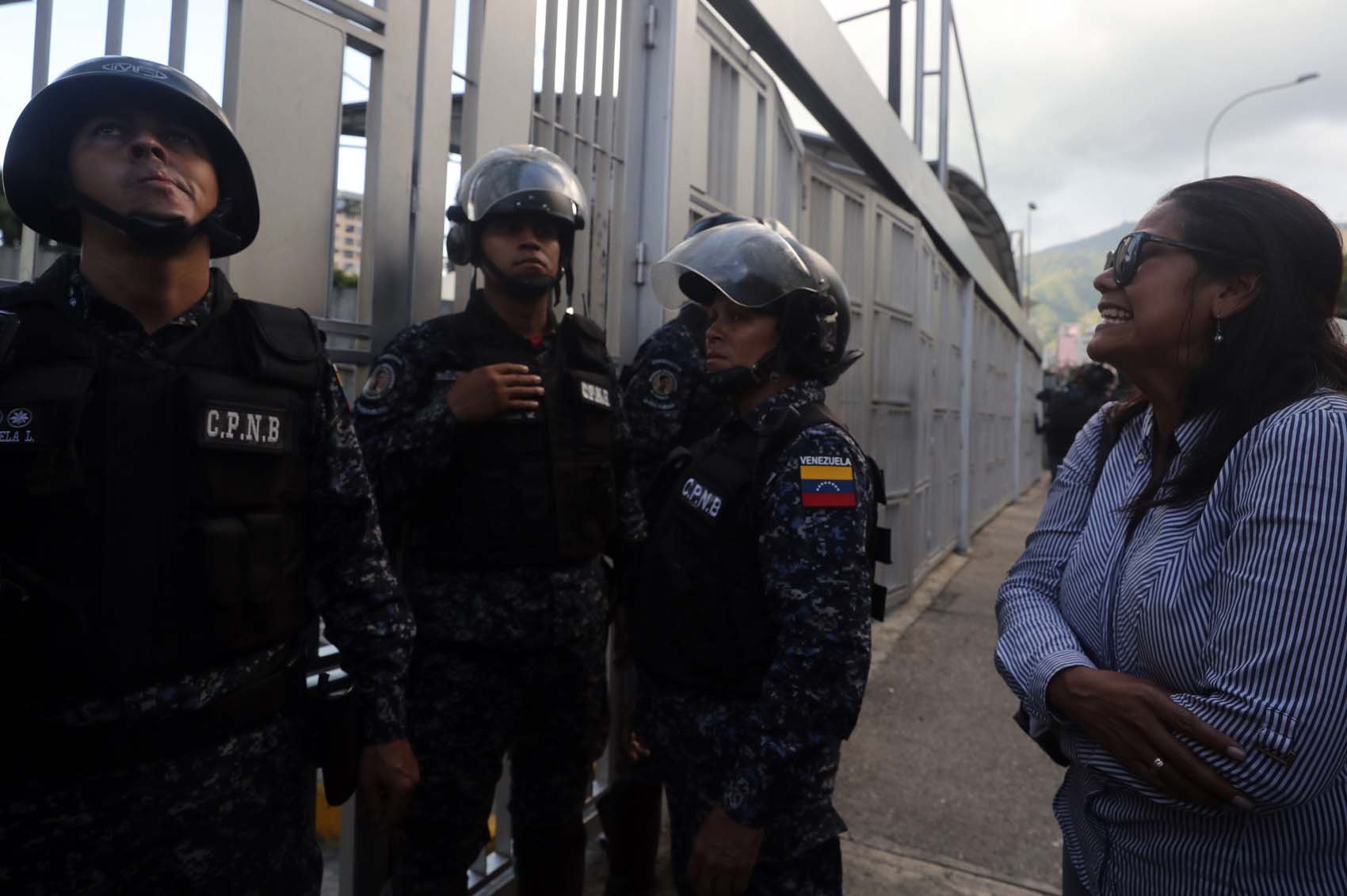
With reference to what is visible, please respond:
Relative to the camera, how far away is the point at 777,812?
1616 millimetres

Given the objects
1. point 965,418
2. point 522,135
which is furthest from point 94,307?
point 965,418

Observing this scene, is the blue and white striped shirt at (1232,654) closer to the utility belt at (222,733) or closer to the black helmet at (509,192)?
the utility belt at (222,733)

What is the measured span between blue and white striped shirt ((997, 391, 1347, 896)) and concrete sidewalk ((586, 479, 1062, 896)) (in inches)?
70.2

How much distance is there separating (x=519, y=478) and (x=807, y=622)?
84 centimetres

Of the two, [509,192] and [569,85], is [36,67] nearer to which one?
[509,192]

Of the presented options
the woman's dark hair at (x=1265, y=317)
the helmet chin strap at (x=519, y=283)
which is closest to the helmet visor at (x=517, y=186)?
the helmet chin strap at (x=519, y=283)

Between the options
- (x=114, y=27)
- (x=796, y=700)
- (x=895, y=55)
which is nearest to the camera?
(x=796, y=700)

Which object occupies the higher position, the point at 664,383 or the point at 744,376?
the point at 664,383

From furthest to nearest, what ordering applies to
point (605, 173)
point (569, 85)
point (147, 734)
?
point (605, 173)
point (569, 85)
point (147, 734)

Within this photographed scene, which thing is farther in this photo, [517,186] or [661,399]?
[661,399]

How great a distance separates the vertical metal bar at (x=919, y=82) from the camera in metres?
7.58

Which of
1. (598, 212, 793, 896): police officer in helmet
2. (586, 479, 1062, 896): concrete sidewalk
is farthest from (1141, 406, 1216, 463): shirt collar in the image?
(586, 479, 1062, 896): concrete sidewalk

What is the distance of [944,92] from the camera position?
8539mm

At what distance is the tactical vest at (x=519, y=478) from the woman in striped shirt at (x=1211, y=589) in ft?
3.39
